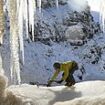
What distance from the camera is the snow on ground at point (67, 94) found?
Answer: 3.43 meters

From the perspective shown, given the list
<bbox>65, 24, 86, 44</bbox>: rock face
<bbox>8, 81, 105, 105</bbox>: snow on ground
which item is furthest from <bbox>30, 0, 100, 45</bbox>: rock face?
<bbox>8, 81, 105, 105</bbox>: snow on ground

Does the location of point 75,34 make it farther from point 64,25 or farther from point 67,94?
point 67,94

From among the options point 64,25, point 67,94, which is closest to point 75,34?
point 64,25

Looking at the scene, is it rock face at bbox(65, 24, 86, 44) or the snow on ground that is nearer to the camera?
the snow on ground

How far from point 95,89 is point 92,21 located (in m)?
16.9

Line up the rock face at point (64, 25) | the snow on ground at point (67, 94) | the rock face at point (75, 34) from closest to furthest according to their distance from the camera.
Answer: the snow on ground at point (67, 94) → the rock face at point (64, 25) → the rock face at point (75, 34)

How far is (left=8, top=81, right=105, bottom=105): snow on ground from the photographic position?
3435mm

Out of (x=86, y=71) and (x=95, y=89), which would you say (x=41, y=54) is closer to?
(x=86, y=71)

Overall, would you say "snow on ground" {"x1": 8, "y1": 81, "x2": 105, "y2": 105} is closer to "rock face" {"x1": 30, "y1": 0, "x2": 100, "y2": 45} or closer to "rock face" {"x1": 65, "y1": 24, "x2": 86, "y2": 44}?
"rock face" {"x1": 30, "y1": 0, "x2": 100, "y2": 45}

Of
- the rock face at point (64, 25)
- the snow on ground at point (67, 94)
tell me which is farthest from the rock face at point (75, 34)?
the snow on ground at point (67, 94)

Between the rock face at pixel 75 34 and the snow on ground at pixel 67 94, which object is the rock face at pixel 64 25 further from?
the snow on ground at pixel 67 94

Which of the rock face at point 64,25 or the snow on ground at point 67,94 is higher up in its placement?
the rock face at point 64,25

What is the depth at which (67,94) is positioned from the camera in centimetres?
427

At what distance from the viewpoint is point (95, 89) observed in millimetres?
4234
